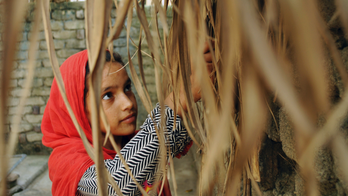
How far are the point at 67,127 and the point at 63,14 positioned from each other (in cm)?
327

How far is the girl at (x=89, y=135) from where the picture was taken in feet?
2.07

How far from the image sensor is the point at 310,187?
179 mm

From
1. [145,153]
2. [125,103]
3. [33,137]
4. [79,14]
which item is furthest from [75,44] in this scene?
[145,153]

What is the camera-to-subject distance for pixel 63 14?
3.55 m

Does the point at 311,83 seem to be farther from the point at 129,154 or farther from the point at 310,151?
the point at 129,154

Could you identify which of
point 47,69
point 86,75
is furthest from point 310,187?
point 47,69

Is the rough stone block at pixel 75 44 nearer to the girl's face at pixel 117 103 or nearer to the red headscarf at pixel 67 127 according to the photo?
the red headscarf at pixel 67 127

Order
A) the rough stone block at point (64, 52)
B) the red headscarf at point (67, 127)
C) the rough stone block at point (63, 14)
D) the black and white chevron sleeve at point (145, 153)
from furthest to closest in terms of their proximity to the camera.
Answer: the rough stone block at point (64, 52) → the rough stone block at point (63, 14) → the red headscarf at point (67, 127) → the black and white chevron sleeve at point (145, 153)

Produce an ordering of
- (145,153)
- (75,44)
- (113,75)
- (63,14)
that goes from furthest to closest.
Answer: (75,44)
(63,14)
(113,75)
(145,153)

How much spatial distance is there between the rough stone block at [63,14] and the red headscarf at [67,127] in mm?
3057

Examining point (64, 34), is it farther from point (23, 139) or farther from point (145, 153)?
point (145, 153)

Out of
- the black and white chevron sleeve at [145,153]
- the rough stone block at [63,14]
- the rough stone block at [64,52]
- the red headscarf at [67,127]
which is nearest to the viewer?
the black and white chevron sleeve at [145,153]

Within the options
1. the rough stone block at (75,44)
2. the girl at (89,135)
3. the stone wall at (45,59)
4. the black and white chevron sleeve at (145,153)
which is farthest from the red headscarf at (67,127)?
the rough stone block at (75,44)

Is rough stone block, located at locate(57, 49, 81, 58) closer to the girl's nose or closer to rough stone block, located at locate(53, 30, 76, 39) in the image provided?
rough stone block, located at locate(53, 30, 76, 39)
